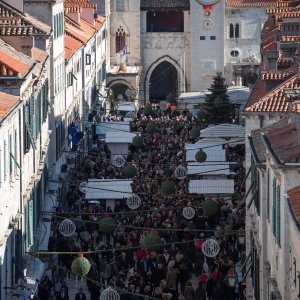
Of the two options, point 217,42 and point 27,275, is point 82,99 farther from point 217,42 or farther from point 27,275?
point 27,275

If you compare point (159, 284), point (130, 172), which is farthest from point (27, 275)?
point (130, 172)

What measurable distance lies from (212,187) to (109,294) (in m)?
16.7

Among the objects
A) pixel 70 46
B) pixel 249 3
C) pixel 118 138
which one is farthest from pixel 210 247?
pixel 249 3

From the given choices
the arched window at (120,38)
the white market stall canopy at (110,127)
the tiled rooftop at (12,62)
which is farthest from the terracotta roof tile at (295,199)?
the arched window at (120,38)

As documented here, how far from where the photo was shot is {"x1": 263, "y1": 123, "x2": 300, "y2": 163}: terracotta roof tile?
29850 millimetres

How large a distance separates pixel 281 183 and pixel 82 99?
4857 cm

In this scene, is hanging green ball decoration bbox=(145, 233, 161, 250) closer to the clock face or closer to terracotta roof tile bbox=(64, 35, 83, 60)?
terracotta roof tile bbox=(64, 35, 83, 60)

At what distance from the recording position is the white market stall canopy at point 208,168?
53.8 meters

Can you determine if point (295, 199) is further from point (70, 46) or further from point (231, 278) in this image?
point (70, 46)

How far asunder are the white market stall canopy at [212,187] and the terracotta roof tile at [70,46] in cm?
1611

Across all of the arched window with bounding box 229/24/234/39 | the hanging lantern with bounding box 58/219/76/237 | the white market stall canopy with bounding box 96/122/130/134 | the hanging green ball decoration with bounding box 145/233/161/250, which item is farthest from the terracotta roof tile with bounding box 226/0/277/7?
the hanging green ball decoration with bounding box 145/233/161/250

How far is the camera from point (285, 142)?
32.0 m

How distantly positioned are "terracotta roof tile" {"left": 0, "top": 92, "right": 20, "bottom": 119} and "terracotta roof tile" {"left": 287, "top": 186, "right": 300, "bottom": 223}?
6.32 metres

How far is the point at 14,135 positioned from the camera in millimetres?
35406
